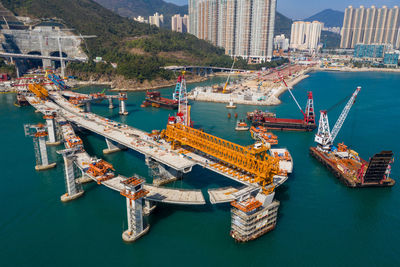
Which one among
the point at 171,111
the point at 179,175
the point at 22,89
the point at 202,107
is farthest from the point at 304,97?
the point at 22,89

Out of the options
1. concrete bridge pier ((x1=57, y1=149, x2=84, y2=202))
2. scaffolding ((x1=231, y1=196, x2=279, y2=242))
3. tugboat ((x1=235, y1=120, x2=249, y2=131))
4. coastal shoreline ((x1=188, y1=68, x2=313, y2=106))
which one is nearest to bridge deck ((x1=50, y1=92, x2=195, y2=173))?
concrete bridge pier ((x1=57, y1=149, x2=84, y2=202))

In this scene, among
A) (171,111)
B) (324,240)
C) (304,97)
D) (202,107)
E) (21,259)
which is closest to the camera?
(21,259)

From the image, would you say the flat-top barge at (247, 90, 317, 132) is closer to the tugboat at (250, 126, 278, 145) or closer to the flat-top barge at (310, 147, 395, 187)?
the tugboat at (250, 126, 278, 145)

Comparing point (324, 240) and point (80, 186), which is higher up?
point (80, 186)

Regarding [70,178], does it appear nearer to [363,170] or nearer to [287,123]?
[363,170]

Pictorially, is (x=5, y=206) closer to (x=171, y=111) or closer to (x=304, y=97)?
(x=171, y=111)

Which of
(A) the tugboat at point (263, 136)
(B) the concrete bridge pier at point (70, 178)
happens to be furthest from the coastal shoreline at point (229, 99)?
(B) the concrete bridge pier at point (70, 178)
